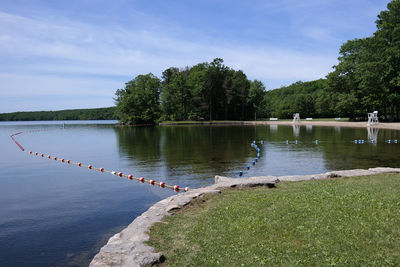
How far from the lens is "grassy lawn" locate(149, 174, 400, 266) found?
506 centimetres

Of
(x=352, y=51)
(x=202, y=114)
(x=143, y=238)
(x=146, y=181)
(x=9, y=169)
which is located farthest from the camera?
(x=202, y=114)

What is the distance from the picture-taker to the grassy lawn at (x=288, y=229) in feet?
16.6

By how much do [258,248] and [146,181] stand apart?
30.1 feet

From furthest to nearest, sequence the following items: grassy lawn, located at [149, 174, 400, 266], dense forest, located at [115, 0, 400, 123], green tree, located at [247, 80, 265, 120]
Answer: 1. green tree, located at [247, 80, 265, 120]
2. dense forest, located at [115, 0, 400, 123]
3. grassy lawn, located at [149, 174, 400, 266]

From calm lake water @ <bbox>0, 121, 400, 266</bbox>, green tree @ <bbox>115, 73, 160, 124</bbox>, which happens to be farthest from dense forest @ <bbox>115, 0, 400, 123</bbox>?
calm lake water @ <bbox>0, 121, 400, 266</bbox>

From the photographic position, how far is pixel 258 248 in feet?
17.7

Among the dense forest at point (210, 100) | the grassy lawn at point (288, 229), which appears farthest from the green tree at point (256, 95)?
the grassy lawn at point (288, 229)

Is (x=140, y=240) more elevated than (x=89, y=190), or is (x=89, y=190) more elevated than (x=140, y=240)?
(x=140, y=240)

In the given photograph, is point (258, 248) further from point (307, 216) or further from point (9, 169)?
point (9, 169)

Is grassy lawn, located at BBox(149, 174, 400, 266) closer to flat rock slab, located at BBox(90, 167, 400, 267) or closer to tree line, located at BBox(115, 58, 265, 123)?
flat rock slab, located at BBox(90, 167, 400, 267)

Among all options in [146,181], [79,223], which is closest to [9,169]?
[146,181]

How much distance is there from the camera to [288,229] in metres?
6.14

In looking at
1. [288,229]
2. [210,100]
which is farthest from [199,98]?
[288,229]

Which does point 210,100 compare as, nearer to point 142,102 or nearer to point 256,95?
point 256,95
